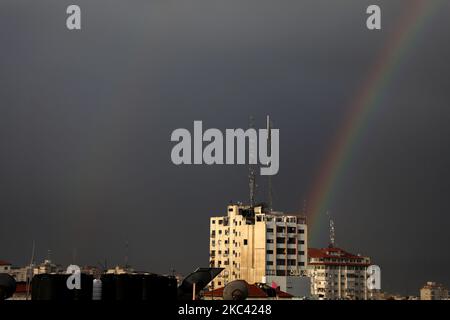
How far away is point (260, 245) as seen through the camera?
574 feet

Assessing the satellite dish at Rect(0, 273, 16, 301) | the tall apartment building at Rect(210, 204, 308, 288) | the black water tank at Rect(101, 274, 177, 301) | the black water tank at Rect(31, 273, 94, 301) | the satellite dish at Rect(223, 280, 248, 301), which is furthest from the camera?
the tall apartment building at Rect(210, 204, 308, 288)

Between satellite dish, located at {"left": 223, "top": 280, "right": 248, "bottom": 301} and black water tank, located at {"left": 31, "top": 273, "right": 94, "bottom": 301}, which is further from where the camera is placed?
satellite dish, located at {"left": 223, "top": 280, "right": 248, "bottom": 301}

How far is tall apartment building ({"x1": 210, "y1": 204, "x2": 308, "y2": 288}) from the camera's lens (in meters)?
174

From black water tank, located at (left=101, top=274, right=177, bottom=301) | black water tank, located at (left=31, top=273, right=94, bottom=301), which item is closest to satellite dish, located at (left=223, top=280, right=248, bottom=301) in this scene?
black water tank, located at (left=101, top=274, right=177, bottom=301)

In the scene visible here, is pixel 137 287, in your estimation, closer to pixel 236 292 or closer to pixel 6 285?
pixel 236 292

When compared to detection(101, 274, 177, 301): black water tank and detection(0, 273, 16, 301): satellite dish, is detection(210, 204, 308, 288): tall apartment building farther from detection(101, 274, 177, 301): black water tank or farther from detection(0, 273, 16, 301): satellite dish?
detection(101, 274, 177, 301): black water tank

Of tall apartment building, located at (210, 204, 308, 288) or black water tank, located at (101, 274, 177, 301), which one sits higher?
tall apartment building, located at (210, 204, 308, 288)

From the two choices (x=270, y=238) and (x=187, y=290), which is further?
(x=270, y=238)

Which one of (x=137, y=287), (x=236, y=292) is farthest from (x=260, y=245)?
(x=137, y=287)

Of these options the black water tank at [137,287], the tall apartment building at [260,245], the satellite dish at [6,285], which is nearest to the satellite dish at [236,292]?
the black water tank at [137,287]
